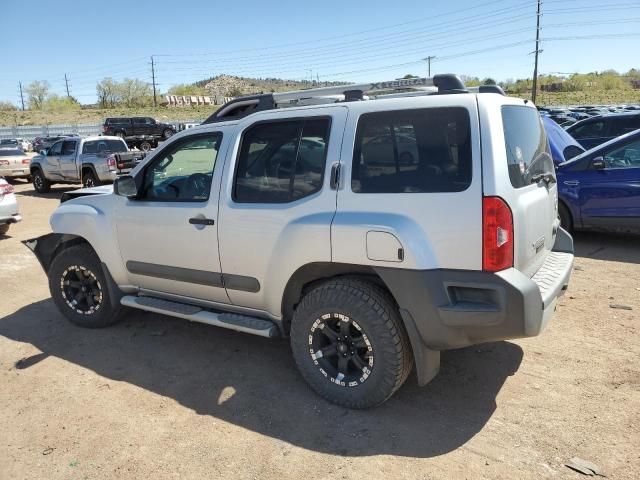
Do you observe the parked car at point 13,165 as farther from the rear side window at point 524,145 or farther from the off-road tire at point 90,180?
the rear side window at point 524,145

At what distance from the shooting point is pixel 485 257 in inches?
109

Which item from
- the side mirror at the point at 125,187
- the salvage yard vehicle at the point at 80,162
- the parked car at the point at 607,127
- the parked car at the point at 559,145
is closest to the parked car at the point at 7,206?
the salvage yard vehicle at the point at 80,162

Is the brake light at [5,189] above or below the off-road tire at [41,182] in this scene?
above

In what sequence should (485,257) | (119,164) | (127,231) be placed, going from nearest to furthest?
(485,257)
(127,231)
(119,164)

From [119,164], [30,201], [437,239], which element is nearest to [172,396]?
[437,239]

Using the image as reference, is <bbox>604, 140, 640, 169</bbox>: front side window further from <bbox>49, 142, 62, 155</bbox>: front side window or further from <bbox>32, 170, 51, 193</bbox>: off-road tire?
<bbox>32, 170, 51, 193</bbox>: off-road tire

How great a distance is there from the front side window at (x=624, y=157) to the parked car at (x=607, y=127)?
476 centimetres

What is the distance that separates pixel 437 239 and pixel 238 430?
1694mm

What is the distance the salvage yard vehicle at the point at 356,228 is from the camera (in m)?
2.83

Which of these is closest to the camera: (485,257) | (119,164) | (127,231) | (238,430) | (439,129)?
(485,257)

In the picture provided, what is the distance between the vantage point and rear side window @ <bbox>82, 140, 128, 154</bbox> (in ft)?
50.0

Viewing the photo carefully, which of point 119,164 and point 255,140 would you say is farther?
point 119,164

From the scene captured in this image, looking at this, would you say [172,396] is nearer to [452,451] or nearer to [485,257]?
[452,451]

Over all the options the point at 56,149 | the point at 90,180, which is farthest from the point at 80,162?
the point at 56,149
